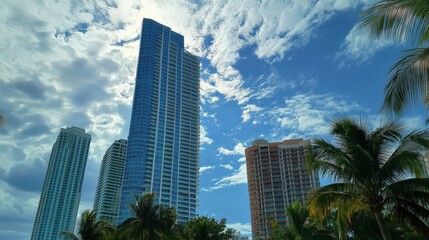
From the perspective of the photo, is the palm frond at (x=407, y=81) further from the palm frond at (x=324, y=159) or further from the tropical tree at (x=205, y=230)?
the tropical tree at (x=205, y=230)

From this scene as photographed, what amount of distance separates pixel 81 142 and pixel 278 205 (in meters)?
101

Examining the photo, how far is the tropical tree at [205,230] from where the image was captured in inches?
1273

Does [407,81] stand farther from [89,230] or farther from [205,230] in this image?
[89,230]

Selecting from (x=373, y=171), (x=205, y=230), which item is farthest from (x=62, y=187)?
(x=373, y=171)

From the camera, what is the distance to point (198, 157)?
162 metres

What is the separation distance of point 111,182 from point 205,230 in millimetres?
142206

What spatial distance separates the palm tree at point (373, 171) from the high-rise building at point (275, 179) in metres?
114

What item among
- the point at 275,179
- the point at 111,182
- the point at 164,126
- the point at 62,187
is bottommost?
the point at 275,179

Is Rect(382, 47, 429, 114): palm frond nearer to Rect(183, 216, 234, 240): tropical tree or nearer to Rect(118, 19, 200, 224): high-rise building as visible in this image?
Rect(183, 216, 234, 240): tropical tree

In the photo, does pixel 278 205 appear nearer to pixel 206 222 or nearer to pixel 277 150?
pixel 277 150

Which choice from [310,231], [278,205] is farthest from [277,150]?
[310,231]

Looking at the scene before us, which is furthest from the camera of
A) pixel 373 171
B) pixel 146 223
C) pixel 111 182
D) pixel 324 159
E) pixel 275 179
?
pixel 111 182

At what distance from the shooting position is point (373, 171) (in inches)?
501

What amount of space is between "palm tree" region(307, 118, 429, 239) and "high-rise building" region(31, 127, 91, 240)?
547 feet
